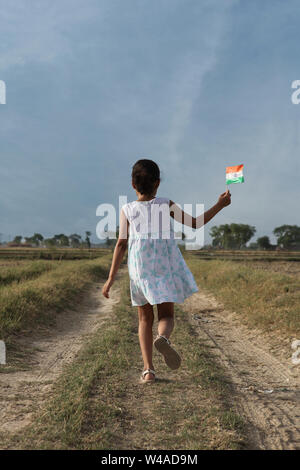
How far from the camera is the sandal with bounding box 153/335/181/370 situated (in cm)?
311

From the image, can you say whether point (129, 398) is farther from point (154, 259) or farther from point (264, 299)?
point (264, 299)

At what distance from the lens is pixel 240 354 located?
16.6ft

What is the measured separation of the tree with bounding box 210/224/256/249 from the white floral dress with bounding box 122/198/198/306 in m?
97.7

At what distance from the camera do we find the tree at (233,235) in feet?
331

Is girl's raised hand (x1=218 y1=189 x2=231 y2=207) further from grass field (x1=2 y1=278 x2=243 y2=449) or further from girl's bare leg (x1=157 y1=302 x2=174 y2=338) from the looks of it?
grass field (x1=2 y1=278 x2=243 y2=449)

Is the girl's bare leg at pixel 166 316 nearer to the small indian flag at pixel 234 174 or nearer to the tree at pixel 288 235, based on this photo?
the small indian flag at pixel 234 174

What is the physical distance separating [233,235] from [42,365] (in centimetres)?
10039

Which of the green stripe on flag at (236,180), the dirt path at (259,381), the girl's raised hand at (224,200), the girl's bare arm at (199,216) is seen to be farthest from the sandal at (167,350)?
the green stripe on flag at (236,180)

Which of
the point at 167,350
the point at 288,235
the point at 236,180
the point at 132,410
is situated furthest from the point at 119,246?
the point at 288,235

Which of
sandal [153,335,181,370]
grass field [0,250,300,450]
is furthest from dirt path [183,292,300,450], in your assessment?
sandal [153,335,181,370]
